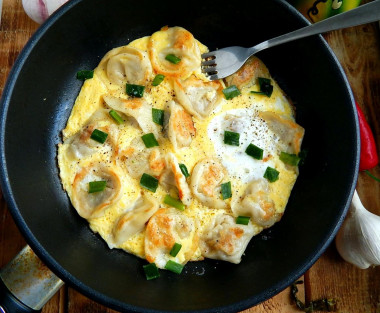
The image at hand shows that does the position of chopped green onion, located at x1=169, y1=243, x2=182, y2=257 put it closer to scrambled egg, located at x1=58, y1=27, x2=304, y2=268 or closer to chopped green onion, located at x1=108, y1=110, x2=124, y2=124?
scrambled egg, located at x1=58, y1=27, x2=304, y2=268

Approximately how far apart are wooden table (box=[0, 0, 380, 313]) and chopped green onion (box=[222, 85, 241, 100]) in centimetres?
108

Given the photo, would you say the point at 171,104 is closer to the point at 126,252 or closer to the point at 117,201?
the point at 117,201

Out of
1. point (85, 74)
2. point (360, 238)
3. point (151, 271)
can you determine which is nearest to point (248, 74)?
point (85, 74)

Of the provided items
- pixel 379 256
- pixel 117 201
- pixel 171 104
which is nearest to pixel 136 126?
pixel 171 104

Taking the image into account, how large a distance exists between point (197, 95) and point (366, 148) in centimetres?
130

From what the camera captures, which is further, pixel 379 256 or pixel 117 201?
pixel 379 256

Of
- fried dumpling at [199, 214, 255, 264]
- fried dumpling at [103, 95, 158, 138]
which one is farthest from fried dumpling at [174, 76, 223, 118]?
fried dumpling at [199, 214, 255, 264]

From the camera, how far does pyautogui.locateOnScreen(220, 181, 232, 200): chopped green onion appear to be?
128 inches

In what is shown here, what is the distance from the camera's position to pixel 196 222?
129 inches

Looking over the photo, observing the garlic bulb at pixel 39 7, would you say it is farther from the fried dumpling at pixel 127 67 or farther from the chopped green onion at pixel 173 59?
the chopped green onion at pixel 173 59

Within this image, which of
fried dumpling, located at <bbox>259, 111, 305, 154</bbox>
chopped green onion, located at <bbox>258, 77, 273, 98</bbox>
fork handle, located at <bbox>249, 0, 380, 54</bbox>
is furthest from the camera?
chopped green onion, located at <bbox>258, 77, 273, 98</bbox>

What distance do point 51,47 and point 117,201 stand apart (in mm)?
1065

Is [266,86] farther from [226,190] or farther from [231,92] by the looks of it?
[226,190]

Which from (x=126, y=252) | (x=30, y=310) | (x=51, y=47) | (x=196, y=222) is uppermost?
(x=51, y=47)
